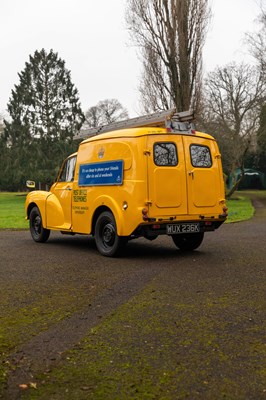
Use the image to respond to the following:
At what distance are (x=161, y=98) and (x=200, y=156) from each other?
18.4 metres

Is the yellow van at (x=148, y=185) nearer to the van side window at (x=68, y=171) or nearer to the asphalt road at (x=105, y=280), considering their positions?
the van side window at (x=68, y=171)

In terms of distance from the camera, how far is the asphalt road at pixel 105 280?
3.85 metres

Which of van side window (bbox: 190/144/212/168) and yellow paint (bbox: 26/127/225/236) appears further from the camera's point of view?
van side window (bbox: 190/144/212/168)

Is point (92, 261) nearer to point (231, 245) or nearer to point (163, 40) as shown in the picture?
point (231, 245)

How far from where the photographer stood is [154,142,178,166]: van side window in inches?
328

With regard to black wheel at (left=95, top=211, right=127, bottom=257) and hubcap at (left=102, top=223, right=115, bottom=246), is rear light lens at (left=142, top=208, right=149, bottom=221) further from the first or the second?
hubcap at (left=102, top=223, right=115, bottom=246)

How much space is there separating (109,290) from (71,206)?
4.20 meters

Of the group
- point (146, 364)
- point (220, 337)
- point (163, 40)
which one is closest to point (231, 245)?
point (220, 337)

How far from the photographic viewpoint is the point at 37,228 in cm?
1130

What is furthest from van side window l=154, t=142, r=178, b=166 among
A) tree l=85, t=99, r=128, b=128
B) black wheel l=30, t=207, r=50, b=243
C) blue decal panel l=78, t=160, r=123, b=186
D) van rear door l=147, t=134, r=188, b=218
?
tree l=85, t=99, r=128, b=128

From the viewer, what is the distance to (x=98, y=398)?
2.90m

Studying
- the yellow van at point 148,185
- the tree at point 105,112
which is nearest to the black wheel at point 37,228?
the yellow van at point 148,185

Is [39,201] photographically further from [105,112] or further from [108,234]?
[105,112]

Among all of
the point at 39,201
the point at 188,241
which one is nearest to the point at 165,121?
the point at 188,241
